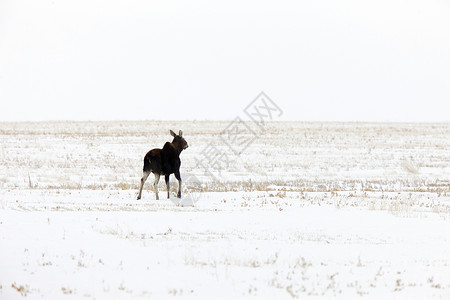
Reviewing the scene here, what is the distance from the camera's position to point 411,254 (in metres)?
9.52

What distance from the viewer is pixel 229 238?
10.4 metres

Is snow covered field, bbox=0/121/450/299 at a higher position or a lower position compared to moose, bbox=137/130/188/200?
lower

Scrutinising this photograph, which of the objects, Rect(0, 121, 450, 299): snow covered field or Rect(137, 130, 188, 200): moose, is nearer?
Rect(0, 121, 450, 299): snow covered field

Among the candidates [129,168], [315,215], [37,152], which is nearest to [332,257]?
[315,215]

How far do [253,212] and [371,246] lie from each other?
4.14 metres

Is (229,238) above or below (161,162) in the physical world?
below

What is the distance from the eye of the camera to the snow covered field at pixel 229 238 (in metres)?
7.53

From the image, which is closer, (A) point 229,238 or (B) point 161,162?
(A) point 229,238

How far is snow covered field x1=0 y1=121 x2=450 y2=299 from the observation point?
7531 millimetres

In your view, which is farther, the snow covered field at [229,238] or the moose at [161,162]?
the moose at [161,162]

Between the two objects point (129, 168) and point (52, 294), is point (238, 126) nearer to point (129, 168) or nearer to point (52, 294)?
point (129, 168)

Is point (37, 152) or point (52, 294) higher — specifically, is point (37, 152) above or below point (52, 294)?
above

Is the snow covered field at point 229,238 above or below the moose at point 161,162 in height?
below

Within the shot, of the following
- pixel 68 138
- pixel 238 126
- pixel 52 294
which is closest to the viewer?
pixel 52 294
